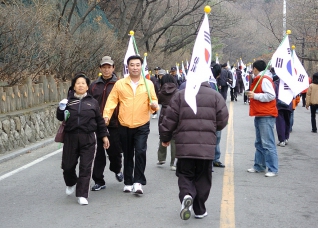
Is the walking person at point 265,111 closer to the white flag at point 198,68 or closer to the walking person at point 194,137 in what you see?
the white flag at point 198,68

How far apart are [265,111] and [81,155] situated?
3.30 metres

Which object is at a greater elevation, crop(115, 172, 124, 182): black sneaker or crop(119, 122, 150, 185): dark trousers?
crop(119, 122, 150, 185): dark trousers

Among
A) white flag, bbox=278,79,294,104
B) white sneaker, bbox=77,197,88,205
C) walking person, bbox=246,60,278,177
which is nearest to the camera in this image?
white sneaker, bbox=77,197,88,205

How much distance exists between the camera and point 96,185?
27.8ft

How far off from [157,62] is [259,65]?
97.1 ft

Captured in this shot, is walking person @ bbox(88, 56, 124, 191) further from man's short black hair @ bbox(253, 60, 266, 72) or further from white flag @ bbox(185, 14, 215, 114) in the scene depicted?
man's short black hair @ bbox(253, 60, 266, 72)

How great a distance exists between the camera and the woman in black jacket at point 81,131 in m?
7.57

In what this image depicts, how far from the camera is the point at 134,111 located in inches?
312

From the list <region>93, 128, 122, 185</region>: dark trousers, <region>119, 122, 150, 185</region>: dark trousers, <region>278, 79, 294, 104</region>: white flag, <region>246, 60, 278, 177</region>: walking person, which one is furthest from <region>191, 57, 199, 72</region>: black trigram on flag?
<region>278, 79, 294, 104</region>: white flag

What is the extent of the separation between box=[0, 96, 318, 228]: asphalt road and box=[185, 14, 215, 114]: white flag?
Result: 4.72ft

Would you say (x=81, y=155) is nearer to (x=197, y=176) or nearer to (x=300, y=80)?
(x=197, y=176)

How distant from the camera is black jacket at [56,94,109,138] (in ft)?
24.8

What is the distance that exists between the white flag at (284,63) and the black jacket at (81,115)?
4044 millimetres

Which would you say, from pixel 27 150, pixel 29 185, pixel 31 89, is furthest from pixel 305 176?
pixel 31 89
